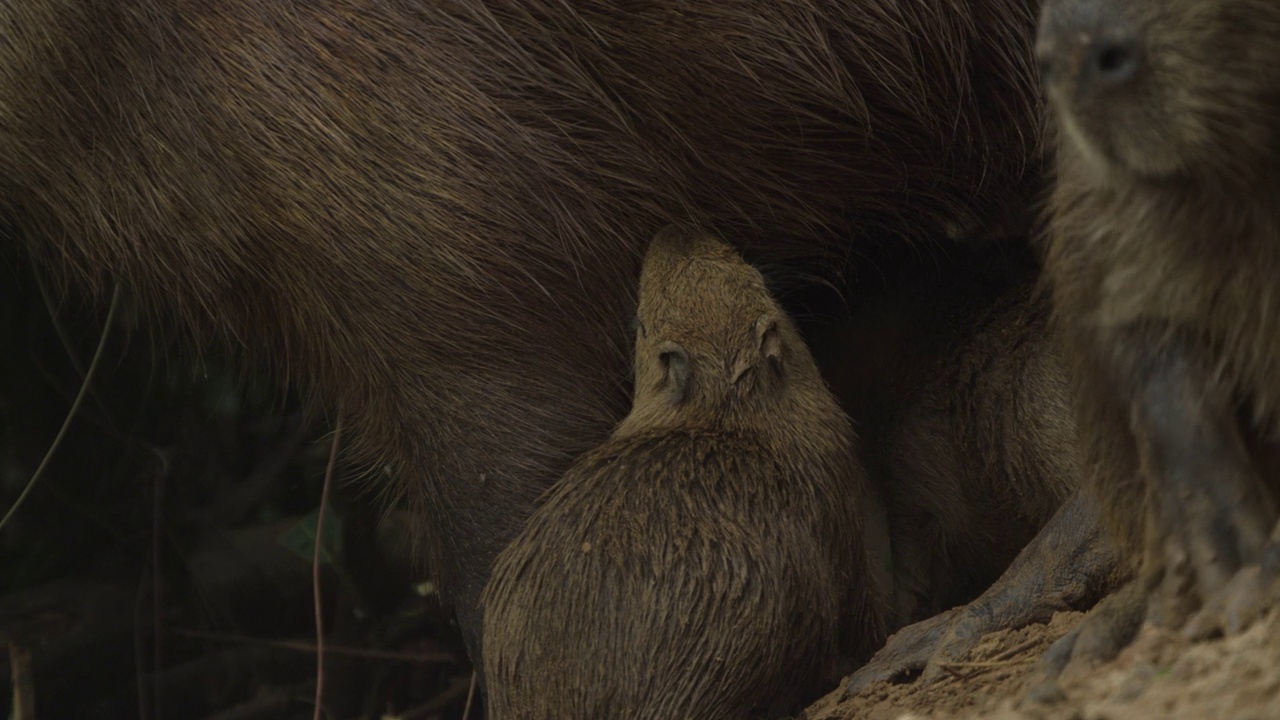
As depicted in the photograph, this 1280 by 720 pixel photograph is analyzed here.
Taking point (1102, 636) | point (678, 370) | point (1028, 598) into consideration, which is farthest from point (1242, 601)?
point (678, 370)

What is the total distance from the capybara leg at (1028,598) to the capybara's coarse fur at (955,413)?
0.35 m

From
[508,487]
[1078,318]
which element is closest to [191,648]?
[508,487]

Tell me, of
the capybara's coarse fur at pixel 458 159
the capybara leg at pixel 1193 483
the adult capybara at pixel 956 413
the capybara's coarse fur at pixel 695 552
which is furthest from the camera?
the adult capybara at pixel 956 413

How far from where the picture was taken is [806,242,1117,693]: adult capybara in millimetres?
2773

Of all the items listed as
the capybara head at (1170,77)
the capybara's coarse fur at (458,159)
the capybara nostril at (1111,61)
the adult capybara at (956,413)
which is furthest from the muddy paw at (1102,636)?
the capybara's coarse fur at (458,159)

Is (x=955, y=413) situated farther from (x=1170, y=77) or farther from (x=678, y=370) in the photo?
(x=1170, y=77)

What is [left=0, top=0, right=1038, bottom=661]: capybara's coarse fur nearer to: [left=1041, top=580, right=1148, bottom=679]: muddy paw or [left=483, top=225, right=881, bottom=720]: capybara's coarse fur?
[left=483, top=225, right=881, bottom=720]: capybara's coarse fur

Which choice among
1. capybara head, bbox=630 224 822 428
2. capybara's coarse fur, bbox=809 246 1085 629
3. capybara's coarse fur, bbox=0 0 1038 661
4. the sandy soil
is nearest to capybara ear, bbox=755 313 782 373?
capybara head, bbox=630 224 822 428

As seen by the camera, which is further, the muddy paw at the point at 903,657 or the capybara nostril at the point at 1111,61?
the muddy paw at the point at 903,657

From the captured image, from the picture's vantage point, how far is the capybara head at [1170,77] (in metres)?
1.40

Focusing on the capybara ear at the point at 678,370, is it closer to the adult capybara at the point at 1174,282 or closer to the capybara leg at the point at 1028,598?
the capybara leg at the point at 1028,598

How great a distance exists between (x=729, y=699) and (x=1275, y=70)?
3.81 ft

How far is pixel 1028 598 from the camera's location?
7.68ft

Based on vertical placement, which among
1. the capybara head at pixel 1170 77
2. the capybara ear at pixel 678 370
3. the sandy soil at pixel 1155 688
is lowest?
the sandy soil at pixel 1155 688
